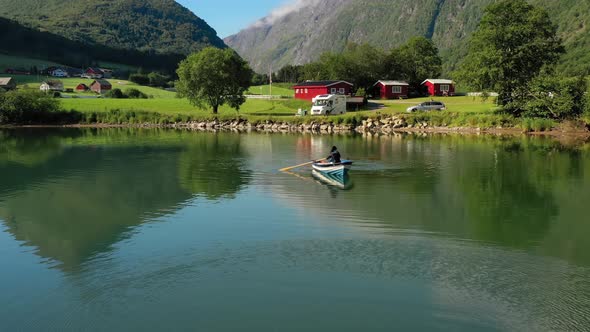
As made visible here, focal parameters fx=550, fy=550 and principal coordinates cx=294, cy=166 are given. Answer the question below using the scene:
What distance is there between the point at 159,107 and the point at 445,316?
295ft

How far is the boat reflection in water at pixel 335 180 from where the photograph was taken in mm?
29620

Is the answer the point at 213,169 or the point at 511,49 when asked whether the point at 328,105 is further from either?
the point at 213,169

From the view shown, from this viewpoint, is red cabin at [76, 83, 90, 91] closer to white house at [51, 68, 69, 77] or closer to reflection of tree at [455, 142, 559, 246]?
white house at [51, 68, 69, 77]

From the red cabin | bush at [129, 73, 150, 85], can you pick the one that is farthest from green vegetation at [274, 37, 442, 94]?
bush at [129, 73, 150, 85]

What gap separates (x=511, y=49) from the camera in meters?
66.4

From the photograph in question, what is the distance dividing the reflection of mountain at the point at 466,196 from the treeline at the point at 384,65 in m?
69.8

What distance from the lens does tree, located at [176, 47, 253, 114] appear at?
265 feet

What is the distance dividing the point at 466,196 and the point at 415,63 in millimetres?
95213

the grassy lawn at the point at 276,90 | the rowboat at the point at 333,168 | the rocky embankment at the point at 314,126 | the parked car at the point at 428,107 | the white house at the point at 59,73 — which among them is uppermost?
the white house at the point at 59,73

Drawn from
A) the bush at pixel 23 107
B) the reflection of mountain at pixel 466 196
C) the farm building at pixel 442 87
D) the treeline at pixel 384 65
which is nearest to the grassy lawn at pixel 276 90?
the treeline at pixel 384 65

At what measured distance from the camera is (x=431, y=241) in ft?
61.1

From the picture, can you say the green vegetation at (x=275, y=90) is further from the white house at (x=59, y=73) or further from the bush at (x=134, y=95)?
the white house at (x=59, y=73)

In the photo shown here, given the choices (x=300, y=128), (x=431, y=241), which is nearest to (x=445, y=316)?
(x=431, y=241)

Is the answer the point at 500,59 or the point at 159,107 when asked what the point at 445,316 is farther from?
the point at 159,107
